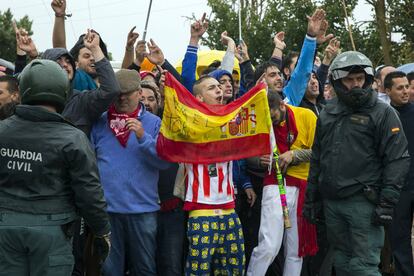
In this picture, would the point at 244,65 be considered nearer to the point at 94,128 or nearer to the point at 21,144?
the point at 94,128

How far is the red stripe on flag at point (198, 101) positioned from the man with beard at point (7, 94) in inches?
54.9

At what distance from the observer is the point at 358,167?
556 cm

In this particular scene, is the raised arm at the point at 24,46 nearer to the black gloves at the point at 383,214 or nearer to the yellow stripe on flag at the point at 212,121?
the yellow stripe on flag at the point at 212,121

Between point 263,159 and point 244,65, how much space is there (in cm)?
171

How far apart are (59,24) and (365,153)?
330cm

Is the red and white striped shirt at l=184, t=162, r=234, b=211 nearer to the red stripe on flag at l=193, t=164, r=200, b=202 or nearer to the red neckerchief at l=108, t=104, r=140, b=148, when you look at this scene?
the red stripe on flag at l=193, t=164, r=200, b=202

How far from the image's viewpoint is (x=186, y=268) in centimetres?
577

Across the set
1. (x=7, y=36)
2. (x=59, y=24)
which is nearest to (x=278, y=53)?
(x=59, y=24)

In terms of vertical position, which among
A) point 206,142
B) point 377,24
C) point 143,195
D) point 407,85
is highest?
point 377,24

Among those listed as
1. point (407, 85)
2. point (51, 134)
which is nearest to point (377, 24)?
point (407, 85)

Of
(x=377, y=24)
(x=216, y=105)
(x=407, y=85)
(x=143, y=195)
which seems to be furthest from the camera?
(x=377, y=24)

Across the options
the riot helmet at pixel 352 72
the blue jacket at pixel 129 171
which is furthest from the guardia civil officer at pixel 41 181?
the riot helmet at pixel 352 72

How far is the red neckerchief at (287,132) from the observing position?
21.5ft

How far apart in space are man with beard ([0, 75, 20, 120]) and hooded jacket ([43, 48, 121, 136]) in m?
0.41
